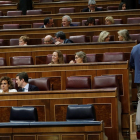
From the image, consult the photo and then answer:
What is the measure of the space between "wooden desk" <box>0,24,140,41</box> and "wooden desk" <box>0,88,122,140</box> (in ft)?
5.00

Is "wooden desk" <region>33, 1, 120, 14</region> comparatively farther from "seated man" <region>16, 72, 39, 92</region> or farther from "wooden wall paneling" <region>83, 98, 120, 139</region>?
"wooden wall paneling" <region>83, 98, 120, 139</region>

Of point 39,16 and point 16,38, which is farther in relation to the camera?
point 39,16

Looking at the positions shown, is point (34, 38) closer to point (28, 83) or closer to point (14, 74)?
point (14, 74)

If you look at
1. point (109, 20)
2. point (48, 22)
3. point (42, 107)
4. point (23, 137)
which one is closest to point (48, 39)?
point (48, 22)

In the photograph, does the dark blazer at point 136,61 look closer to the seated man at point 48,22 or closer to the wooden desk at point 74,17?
the seated man at point 48,22

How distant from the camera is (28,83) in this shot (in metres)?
3.37

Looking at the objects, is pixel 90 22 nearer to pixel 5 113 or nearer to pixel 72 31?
pixel 72 31

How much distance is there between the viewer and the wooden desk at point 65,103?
297 centimetres

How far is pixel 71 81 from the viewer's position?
3.32m

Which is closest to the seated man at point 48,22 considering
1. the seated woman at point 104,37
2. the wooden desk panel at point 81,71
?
the seated woman at point 104,37

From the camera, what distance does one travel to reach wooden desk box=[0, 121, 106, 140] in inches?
95.7

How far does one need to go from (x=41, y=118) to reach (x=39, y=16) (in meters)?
2.25

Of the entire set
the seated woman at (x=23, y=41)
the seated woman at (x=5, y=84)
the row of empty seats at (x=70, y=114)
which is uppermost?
the seated woman at (x=23, y=41)

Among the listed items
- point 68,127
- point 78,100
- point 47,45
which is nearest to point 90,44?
point 47,45
